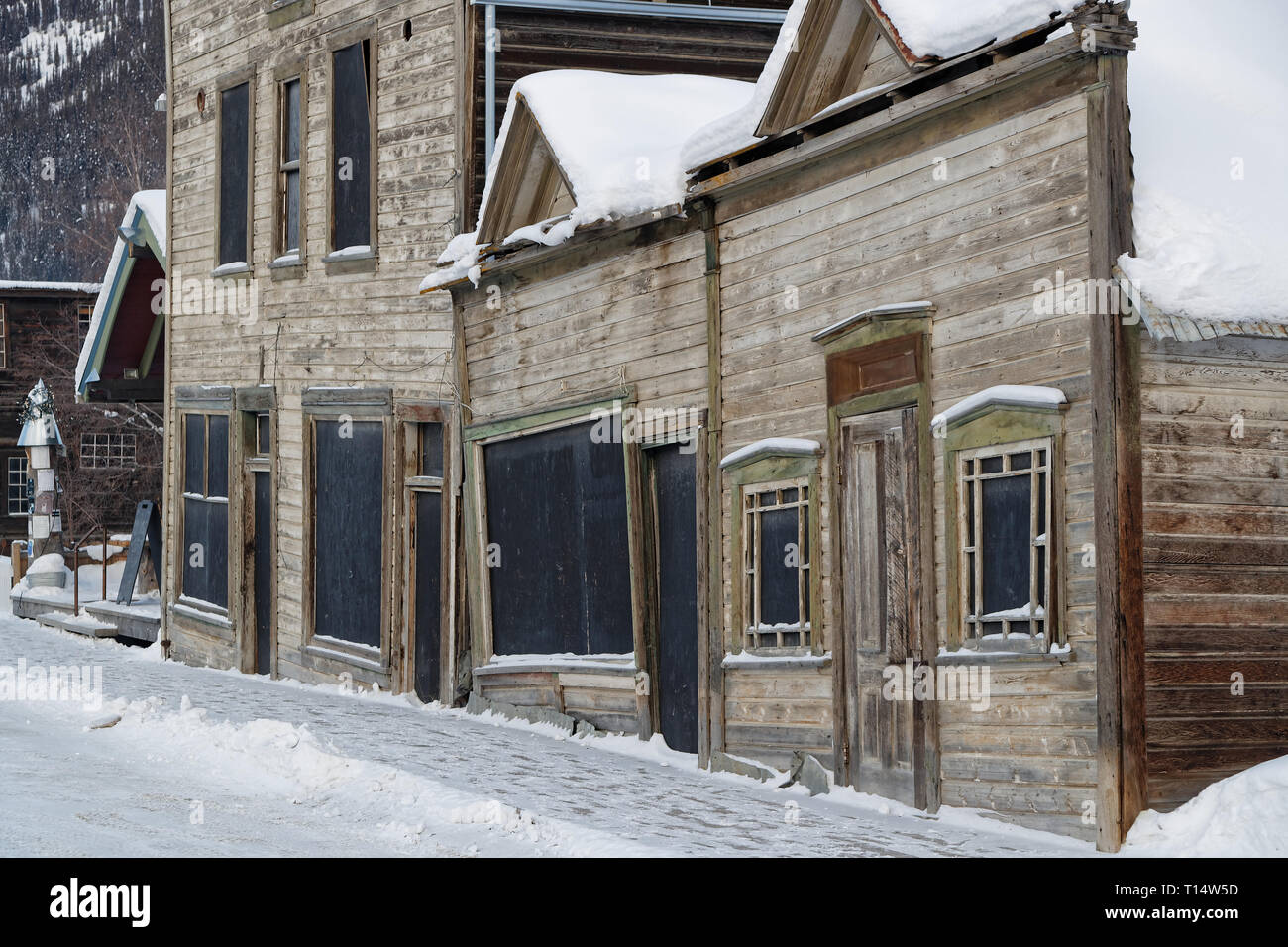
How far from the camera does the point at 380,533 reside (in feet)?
55.8

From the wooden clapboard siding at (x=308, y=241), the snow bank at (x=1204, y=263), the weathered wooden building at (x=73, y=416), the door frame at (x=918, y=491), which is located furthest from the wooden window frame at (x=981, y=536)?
the weathered wooden building at (x=73, y=416)

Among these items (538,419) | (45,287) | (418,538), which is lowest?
(418,538)

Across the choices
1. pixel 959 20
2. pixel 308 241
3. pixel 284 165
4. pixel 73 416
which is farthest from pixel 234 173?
pixel 73 416

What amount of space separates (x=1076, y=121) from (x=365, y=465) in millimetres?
10191

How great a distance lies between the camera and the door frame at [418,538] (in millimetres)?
15836

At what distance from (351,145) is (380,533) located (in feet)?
13.9

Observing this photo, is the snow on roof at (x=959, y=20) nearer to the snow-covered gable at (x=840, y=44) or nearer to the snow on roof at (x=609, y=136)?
the snow-covered gable at (x=840, y=44)

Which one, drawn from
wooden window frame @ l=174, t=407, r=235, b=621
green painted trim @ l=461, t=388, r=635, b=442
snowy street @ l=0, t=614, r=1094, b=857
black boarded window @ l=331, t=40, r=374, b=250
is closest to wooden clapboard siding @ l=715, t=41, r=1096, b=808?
snowy street @ l=0, t=614, r=1094, b=857

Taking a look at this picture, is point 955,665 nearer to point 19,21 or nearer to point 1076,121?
point 1076,121

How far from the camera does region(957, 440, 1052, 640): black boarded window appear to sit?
904 centimetres

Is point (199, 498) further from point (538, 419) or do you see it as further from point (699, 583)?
point (699, 583)

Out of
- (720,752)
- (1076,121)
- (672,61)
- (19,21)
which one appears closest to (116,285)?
(672,61)

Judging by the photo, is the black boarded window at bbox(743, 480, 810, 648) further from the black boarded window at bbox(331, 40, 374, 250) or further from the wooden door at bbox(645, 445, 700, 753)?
the black boarded window at bbox(331, 40, 374, 250)

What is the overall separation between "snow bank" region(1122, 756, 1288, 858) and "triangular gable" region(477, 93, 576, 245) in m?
7.87
